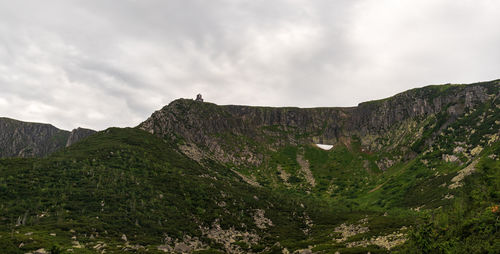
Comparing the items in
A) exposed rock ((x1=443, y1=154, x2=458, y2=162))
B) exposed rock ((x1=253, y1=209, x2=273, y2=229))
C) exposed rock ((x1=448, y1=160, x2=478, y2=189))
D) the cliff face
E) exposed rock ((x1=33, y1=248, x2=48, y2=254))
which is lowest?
exposed rock ((x1=253, y1=209, x2=273, y2=229))

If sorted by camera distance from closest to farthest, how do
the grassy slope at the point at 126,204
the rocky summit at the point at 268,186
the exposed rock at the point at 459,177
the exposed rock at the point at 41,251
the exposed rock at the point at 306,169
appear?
the exposed rock at the point at 41,251, the rocky summit at the point at 268,186, the grassy slope at the point at 126,204, the exposed rock at the point at 459,177, the exposed rock at the point at 306,169

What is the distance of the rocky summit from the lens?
46.8 meters

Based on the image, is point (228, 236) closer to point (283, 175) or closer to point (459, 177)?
point (459, 177)

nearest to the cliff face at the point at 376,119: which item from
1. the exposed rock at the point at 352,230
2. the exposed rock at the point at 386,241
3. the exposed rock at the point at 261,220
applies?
the exposed rock at the point at 261,220

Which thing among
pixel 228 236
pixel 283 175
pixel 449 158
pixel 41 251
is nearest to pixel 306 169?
pixel 283 175

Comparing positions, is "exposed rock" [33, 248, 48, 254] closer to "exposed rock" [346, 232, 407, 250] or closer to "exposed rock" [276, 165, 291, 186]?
"exposed rock" [346, 232, 407, 250]

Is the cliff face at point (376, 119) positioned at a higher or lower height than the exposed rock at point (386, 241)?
higher

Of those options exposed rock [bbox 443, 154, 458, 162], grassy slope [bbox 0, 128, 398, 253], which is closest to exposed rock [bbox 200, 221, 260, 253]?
grassy slope [bbox 0, 128, 398, 253]

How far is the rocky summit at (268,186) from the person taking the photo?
4684 centimetres

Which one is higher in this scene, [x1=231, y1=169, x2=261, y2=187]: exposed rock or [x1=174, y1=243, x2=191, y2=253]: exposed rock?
[x1=231, y1=169, x2=261, y2=187]: exposed rock

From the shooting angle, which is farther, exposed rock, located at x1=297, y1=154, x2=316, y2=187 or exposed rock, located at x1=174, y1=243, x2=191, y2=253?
exposed rock, located at x1=297, y1=154, x2=316, y2=187

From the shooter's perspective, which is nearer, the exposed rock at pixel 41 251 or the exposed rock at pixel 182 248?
the exposed rock at pixel 41 251

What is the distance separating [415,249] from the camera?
32.1 meters

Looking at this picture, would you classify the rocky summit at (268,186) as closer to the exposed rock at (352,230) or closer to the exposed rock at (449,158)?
the exposed rock at (352,230)
